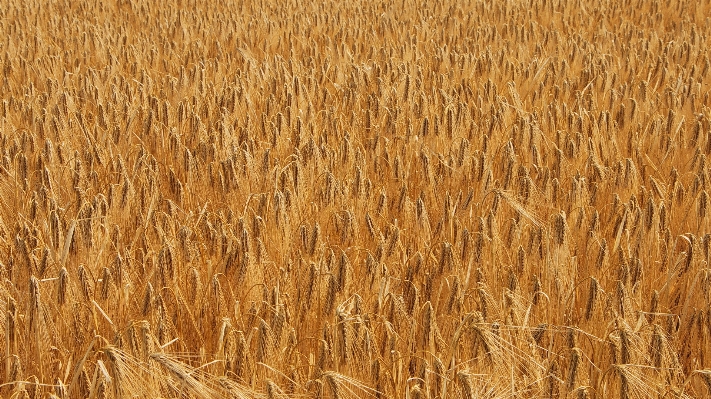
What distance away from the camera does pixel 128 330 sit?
129 centimetres

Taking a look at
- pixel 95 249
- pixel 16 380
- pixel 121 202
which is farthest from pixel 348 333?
pixel 121 202

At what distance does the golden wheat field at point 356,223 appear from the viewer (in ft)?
4.40

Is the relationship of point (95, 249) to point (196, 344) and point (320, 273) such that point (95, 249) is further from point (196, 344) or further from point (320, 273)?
point (320, 273)

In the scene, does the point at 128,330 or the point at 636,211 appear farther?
the point at 636,211

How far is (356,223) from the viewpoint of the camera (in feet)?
6.06

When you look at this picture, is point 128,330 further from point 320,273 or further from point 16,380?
point 320,273

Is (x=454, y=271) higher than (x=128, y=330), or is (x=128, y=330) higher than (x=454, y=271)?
(x=128, y=330)

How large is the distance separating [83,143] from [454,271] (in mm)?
1449

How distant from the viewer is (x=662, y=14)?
4.81 meters

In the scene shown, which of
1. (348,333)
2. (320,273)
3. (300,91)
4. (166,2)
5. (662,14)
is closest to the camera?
(348,333)

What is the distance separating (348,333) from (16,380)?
529 millimetres

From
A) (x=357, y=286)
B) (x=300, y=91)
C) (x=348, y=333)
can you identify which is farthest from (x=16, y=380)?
(x=300, y=91)

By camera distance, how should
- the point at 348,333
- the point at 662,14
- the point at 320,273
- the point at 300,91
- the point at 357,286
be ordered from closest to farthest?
the point at 348,333 → the point at 320,273 → the point at 357,286 → the point at 300,91 → the point at 662,14

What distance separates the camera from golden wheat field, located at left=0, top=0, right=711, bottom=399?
1341 millimetres
